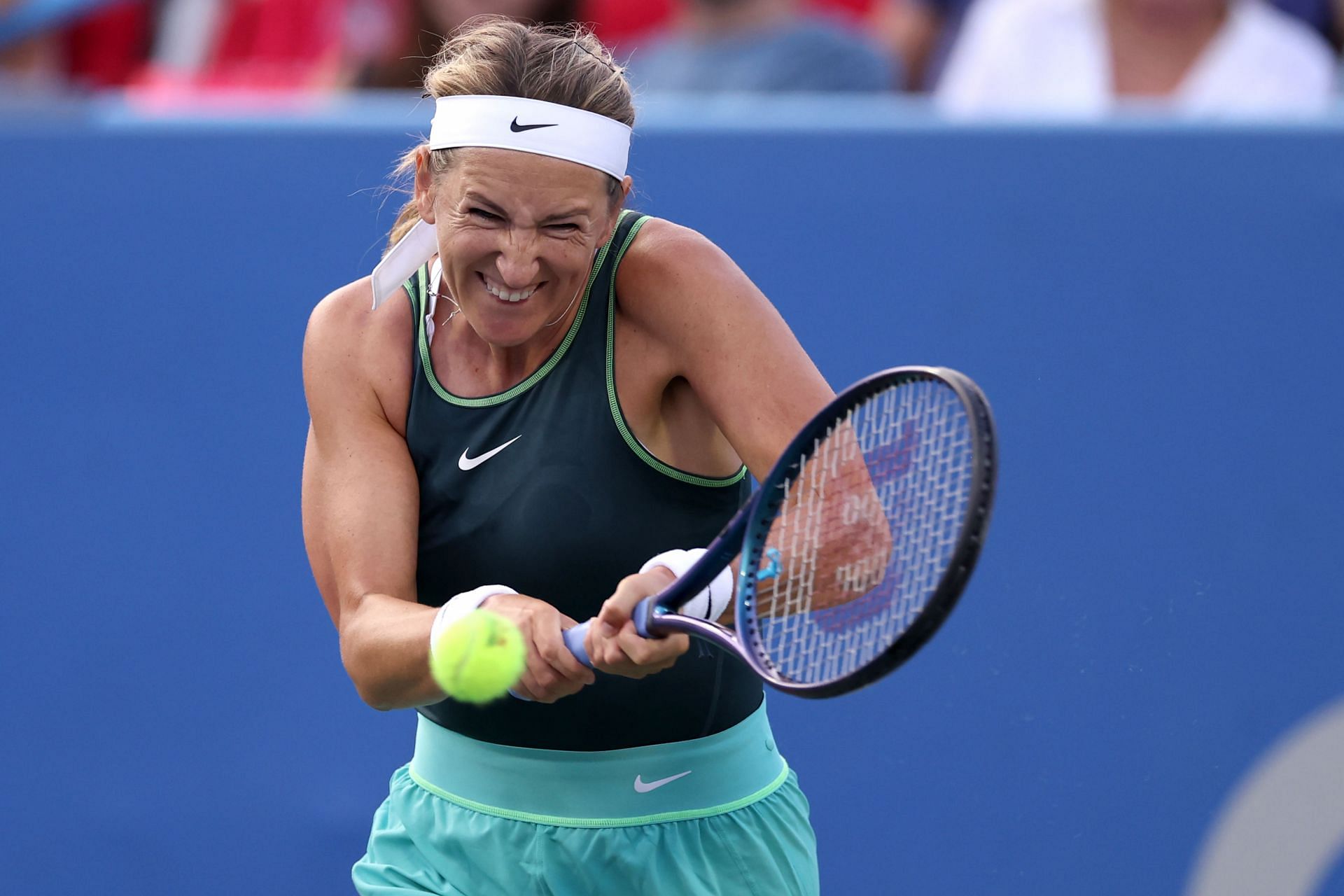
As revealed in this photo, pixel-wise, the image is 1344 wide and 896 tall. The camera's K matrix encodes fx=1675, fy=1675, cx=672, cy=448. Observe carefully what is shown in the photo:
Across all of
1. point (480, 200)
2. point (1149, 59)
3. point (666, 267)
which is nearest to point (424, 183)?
point (480, 200)

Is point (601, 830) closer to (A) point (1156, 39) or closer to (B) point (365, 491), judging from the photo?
(B) point (365, 491)

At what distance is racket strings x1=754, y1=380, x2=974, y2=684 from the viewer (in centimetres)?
193

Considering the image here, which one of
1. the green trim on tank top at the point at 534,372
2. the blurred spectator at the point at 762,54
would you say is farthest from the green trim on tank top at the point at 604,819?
the blurred spectator at the point at 762,54

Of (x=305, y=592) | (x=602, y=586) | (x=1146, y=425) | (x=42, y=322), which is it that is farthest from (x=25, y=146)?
(x=1146, y=425)

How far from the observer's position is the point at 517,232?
6.56ft

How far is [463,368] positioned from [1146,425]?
152cm

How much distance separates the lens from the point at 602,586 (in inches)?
85.2

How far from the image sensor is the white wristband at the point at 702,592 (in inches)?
75.2

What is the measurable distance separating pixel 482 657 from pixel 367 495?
0.46 meters

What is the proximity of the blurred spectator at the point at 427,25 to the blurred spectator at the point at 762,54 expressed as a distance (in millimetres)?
401

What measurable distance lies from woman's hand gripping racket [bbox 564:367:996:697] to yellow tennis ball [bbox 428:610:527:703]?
0.08 m

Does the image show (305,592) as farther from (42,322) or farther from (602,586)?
(602,586)

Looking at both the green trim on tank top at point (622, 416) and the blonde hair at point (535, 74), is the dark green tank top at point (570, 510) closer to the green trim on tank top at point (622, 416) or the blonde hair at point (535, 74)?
the green trim on tank top at point (622, 416)

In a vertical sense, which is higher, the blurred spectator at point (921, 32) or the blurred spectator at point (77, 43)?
the blurred spectator at point (921, 32)
